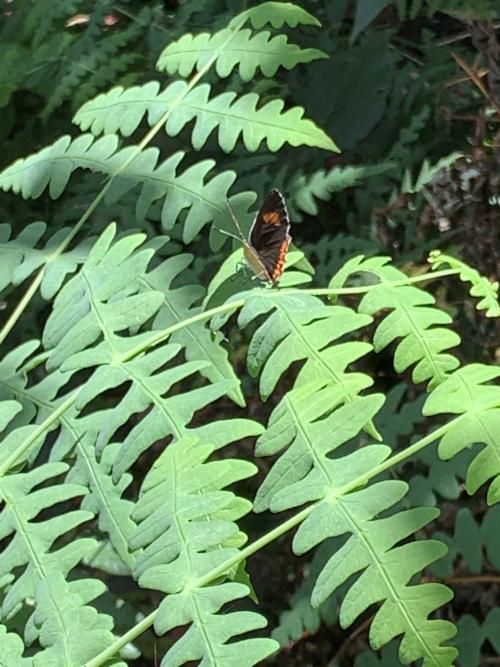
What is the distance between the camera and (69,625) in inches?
34.9

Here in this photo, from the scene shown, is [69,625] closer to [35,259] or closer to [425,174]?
[35,259]

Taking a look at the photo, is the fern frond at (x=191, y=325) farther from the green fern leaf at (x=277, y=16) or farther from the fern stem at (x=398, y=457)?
the green fern leaf at (x=277, y=16)

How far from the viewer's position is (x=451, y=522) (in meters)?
1.67

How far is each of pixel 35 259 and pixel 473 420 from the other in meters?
0.75

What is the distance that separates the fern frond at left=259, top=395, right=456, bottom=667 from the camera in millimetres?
801

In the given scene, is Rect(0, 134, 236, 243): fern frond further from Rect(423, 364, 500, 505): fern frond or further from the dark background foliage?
Rect(423, 364, 500, 505): fern frond

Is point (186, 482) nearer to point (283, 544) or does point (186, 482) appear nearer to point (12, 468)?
point (12, 468)

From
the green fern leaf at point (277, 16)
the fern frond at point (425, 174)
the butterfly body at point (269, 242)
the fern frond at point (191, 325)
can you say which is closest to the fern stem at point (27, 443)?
the fern frond at point (191, 325)

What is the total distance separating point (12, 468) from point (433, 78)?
4.49 feet

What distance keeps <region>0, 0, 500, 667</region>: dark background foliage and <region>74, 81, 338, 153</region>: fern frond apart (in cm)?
30

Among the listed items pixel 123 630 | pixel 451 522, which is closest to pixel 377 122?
pixel 451 522

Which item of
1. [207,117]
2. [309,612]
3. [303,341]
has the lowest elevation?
[309,612]

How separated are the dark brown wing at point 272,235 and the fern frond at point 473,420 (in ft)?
1.00

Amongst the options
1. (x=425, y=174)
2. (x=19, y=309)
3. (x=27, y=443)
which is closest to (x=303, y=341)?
(x=27, y=443)
